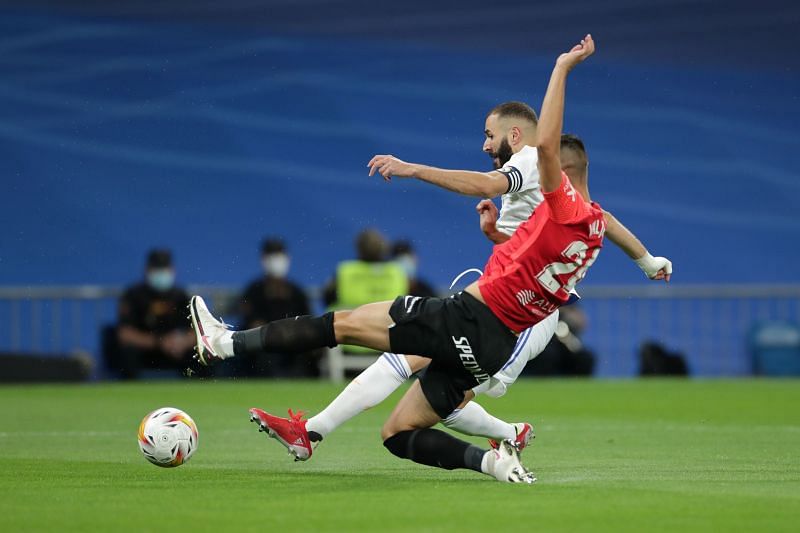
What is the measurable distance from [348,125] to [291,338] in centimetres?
1584

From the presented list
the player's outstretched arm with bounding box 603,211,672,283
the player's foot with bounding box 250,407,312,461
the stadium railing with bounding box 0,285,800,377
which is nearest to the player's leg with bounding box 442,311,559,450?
the player's outstretched arm with bounding box 603,211,672,283

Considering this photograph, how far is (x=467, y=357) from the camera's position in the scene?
8.38 m

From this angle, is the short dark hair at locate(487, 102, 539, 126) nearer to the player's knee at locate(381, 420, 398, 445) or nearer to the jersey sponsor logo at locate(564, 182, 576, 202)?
the jersey sponsor logo at locate(564, 182, 576, 202)

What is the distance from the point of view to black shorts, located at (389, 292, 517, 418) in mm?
8352

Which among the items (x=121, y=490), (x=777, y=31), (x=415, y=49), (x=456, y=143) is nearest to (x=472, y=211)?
(x=456, y=143)

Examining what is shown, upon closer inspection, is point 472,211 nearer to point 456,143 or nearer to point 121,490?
point 456,143

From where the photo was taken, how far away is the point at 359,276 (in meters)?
20.5

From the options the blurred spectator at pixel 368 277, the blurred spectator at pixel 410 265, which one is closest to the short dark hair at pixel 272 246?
the blurred spectator at pixel 368 277

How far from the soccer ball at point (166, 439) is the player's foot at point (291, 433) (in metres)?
0.44

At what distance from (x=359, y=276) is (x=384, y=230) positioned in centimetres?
329

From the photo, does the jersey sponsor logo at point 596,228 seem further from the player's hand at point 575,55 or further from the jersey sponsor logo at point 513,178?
the player's hand at point 575,55

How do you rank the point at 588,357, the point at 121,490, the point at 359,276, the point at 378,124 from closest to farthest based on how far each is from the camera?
the point at 121,490 < the point at 359,276 < the point at 588,357 < the point at 378,124

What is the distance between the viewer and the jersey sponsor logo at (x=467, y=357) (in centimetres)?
835

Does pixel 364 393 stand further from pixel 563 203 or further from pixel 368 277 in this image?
pixel 368 277
